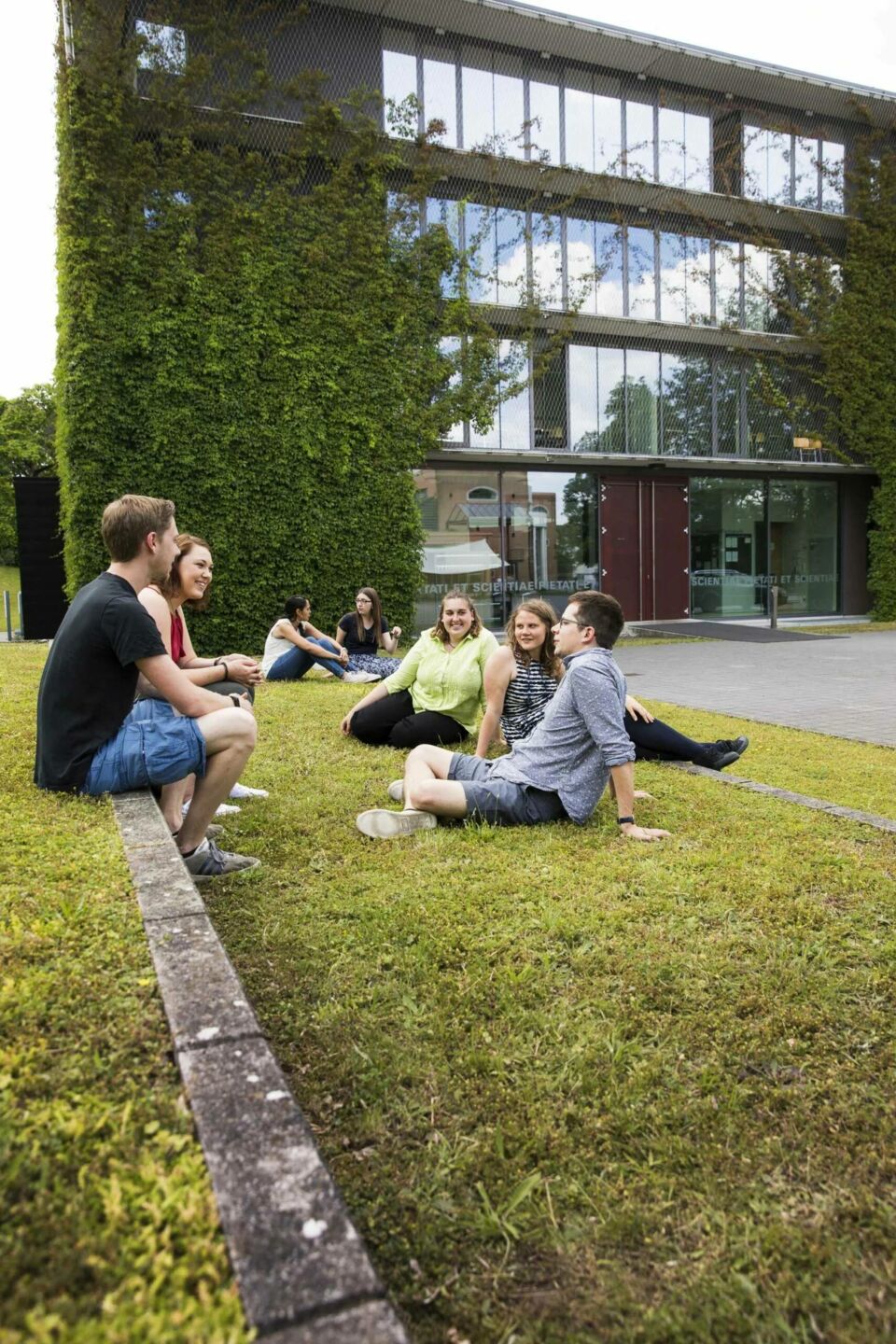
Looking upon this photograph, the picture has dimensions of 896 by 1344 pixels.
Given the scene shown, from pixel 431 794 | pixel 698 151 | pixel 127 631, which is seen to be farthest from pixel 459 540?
pixel 127 631

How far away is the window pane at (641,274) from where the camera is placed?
2222 cm

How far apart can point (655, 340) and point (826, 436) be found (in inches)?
218

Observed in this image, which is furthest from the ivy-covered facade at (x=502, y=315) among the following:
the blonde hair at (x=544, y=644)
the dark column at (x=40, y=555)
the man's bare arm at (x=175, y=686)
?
the man's bare arm at (x=175, y=686)

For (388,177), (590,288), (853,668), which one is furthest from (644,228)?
(853,668)

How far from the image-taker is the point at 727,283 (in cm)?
2334

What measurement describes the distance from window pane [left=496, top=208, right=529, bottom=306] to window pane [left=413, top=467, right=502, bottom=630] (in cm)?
387

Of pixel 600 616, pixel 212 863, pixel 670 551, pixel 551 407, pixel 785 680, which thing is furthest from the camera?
pixel 670 551

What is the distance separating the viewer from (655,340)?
2325cm

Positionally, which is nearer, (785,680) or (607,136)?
(785,680)

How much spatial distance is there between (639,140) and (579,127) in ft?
5.32

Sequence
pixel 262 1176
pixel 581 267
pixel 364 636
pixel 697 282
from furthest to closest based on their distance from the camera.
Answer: pixel 697 282 → pixel 581 267 → pixel 364 636 → pixel 262 1176

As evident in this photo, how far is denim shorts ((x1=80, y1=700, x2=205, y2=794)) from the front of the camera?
179 inches

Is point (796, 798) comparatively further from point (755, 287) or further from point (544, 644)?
point (755, 287)

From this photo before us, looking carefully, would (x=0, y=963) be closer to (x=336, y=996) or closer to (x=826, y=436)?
(x=336, y=996)
